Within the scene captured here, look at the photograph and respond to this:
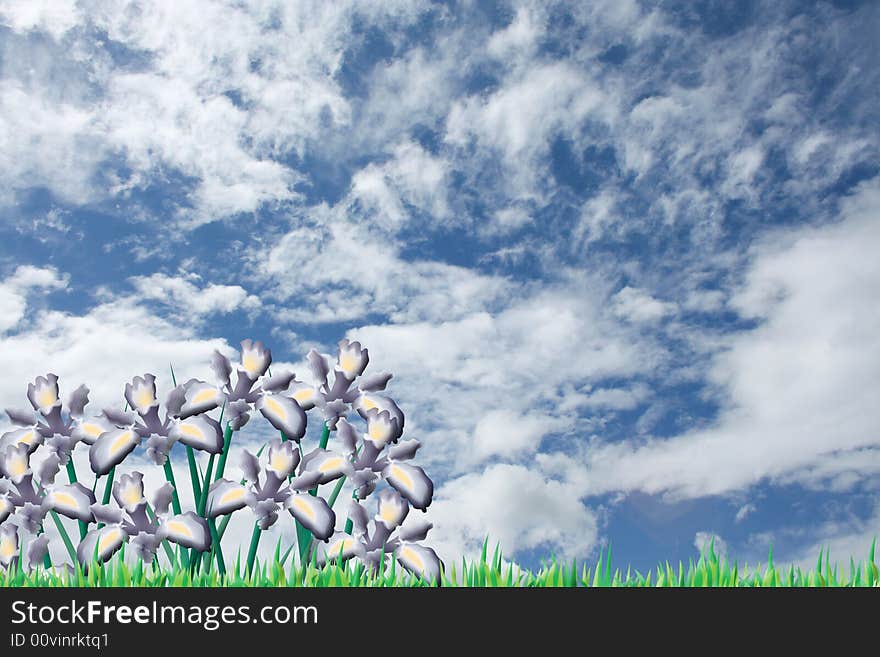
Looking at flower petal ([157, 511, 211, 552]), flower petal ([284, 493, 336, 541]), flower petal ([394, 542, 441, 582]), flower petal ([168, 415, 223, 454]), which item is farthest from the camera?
flower petal ([168, 415, 223, 454])

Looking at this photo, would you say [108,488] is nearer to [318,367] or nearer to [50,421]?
[50,421]

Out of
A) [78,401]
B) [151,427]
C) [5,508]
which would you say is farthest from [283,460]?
[5,508]

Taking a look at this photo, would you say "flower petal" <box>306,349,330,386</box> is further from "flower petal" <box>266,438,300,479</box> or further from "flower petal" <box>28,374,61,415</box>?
"flower petal" <box>28,374,61,415</box>

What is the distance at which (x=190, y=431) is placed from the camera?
21.7 feet

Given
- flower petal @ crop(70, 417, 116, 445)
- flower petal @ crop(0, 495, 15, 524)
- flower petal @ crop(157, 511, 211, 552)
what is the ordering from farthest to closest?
flower petal @ crop(0, 495, 15, 524)
flower petal @ crop(70, 417, 116, 445)
flower petal @ crop(157, 511, 211, 552)

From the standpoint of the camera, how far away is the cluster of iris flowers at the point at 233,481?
6387 millimetres

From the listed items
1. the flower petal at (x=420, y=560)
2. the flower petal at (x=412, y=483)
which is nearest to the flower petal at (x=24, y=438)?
the flower petal at (x=412, y=483)

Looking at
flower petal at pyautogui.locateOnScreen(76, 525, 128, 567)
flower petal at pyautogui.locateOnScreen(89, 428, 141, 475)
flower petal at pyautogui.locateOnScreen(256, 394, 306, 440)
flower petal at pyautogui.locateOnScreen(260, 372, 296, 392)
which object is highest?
flower petal at pyautogui.locateOnScreen(260, 372, 296, 392)

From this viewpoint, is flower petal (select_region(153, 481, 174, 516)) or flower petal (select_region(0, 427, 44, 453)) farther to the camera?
flower petal (select_region(0, 427, 44, 453))

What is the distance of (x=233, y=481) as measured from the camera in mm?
6562

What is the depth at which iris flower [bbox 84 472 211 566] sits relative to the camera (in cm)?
638

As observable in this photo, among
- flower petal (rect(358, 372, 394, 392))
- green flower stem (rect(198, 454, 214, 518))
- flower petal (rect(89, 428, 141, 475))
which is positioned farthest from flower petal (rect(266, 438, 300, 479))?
flower petal (rect(89, 428, 141, 475))
